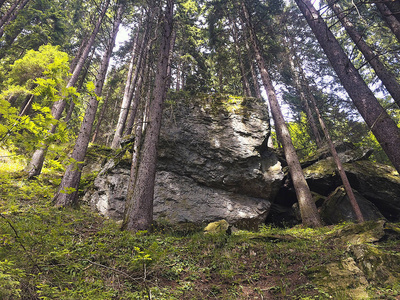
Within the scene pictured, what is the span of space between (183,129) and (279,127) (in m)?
5.01

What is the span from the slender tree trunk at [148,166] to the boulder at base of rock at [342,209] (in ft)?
26.8

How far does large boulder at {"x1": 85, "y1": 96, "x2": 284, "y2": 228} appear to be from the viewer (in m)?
8.89

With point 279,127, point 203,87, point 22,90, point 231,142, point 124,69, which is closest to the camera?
point 231,142

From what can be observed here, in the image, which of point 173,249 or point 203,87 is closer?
point 173,249

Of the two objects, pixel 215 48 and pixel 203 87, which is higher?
pixel 215 48

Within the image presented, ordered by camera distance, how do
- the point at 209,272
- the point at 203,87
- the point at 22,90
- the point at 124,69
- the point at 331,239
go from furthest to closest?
1. the point at 124,69
2. the point at 203,87
3. the point at 22,90
4. the point at 331,239
5. the point at 209,272

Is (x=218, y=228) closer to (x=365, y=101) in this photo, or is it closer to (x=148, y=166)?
(x=148, y=166)

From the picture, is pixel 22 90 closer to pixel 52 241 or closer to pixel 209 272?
pixel 52 241

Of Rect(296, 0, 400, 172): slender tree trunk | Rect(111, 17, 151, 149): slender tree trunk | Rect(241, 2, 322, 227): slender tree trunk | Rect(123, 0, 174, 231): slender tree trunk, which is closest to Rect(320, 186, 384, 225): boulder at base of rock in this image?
Rect(241, 2, 322, 227): slender tree trunk

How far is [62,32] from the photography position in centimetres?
1702

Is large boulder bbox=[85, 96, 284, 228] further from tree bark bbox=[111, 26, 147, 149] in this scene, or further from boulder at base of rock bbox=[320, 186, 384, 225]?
tree bark bbox=[111, 26, 147, 149]

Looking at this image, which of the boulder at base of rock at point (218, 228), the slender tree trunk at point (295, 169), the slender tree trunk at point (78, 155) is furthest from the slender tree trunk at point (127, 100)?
the boulder at base of rock at point (218, 228)

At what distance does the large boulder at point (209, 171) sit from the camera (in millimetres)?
8891

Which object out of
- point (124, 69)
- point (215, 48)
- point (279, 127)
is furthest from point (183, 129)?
point (124, 69)
